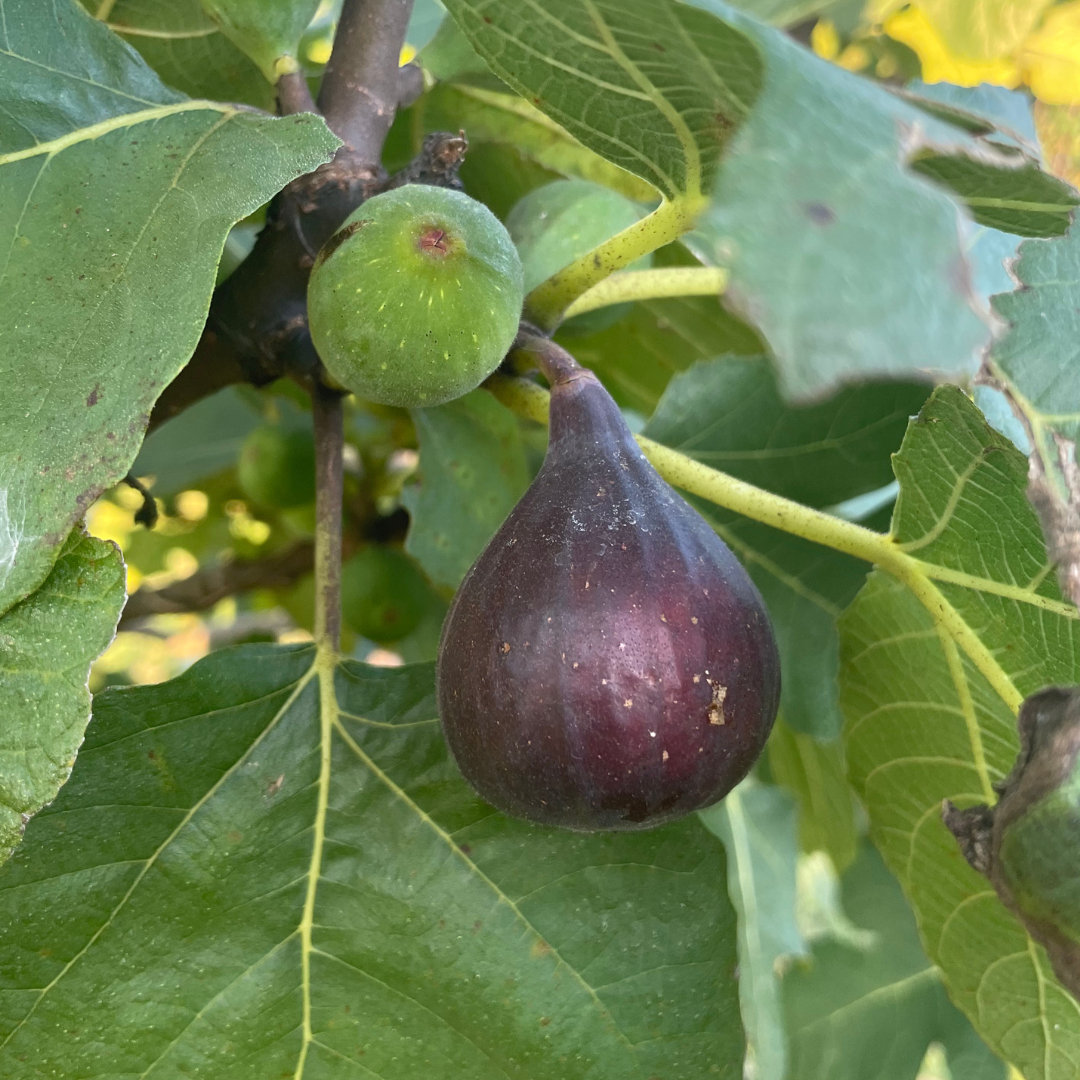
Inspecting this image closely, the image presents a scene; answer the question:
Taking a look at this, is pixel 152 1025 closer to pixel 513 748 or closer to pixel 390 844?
pixel 390 844

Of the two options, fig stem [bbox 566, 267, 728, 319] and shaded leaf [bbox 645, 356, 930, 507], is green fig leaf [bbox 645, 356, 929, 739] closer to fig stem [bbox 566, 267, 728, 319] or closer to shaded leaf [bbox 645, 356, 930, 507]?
shaded leaf [bbox 645, 356, 930, 507]

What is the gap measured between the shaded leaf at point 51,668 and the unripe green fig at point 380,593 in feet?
2.34

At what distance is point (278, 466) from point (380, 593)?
0.65 feet

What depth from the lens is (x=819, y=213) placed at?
34 cm

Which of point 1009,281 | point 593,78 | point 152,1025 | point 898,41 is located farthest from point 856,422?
point 898,41

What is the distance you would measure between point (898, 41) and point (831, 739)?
1.39 metres

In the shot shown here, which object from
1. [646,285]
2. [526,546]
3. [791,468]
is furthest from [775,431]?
[526,546]

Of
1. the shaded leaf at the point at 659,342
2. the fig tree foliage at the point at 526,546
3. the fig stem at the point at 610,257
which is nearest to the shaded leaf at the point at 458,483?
the fig tree foliage at the point at 526,546

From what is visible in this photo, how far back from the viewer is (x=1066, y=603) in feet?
2.06

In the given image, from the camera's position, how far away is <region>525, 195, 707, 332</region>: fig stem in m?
0.60

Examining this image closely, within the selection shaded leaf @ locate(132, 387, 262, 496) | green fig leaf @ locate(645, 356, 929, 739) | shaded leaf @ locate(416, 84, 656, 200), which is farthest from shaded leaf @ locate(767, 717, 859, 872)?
shaded leaf @ locate(132, 387, 262, 496)

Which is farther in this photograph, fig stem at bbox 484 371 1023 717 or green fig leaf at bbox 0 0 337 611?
fig stem at bbox 484 371 1023 717

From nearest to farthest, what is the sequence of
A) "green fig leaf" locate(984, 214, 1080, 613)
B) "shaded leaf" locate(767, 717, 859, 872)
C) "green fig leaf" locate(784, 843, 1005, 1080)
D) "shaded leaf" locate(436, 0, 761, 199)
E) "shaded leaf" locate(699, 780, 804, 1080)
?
"shaded leaf" locate(436, 0, 761, 199) < "green fig leaf" locate(984, 214, 1080, 613) < "shaded leaf" locate(767, 717, 859, 872) < "green fig leaf" locate(784, 843, 1005, 1080) < "shaded leaf" locate(699, 780, 804, 1080)

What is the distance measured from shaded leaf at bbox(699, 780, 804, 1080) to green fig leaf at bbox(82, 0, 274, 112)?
0.95m
